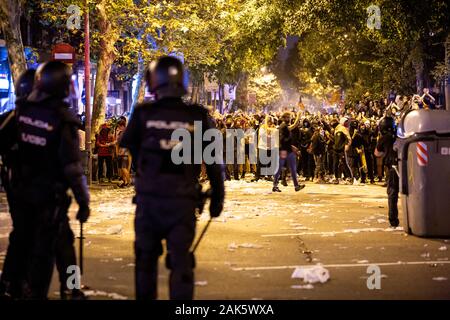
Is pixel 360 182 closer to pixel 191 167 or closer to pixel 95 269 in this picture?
pixel 95 269

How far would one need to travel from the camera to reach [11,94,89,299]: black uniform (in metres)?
7.20

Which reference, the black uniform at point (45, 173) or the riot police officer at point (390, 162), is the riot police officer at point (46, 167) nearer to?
the black uniform at point (45, 173)

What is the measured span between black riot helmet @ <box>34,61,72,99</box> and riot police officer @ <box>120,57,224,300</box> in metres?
0.90

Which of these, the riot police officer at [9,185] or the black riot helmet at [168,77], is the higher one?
the black riot helmet at [168,77]

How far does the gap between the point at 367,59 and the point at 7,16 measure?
2989cm

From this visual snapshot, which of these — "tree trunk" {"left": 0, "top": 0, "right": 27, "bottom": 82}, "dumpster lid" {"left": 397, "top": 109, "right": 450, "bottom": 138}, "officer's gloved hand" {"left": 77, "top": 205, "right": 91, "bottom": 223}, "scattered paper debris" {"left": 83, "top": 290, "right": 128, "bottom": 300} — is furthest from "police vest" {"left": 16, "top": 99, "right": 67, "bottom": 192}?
"tree trunk" {"left": 0, "top": 0, "right": 27, "bottom": 82}

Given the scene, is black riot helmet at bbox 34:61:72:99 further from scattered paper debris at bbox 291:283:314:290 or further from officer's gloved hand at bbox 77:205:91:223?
scattered paper debris at bbox 291:283:314:290

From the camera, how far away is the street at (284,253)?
882 centimetres

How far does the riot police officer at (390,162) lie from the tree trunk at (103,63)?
15168mm

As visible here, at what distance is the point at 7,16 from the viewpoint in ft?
76.5

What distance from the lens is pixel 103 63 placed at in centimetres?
2869

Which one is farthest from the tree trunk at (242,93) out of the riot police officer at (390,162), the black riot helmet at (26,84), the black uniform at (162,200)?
the black uniform at (162,200)

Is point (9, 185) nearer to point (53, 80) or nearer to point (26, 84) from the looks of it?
point (26, 84)
